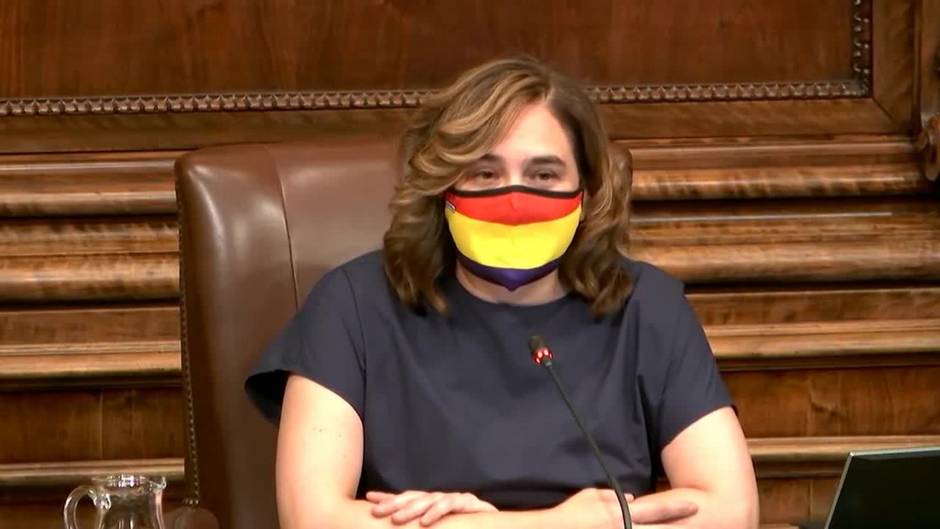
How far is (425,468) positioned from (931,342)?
1.09 m

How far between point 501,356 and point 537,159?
253 mm

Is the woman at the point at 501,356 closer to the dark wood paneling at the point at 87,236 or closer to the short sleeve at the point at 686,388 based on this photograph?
the short sleeve at the point at 686,388

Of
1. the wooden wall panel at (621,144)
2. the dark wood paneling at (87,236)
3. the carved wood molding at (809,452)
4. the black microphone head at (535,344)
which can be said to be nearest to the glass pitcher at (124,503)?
the black microphone head at (535,344)

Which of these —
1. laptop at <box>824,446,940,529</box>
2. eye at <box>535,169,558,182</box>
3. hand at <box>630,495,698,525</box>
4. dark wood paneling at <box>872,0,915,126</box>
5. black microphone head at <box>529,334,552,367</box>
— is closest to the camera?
laptop at <box>824,446,940,529</box>

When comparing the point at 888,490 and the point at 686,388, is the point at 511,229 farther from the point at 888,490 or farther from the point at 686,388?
the point at 888,490

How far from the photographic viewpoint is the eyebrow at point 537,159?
78.2 inches

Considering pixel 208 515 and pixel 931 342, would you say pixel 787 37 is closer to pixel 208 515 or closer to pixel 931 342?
pixel 931 342

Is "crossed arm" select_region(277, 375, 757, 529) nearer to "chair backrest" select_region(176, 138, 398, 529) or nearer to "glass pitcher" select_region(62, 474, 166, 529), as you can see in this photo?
"chair backrest" select_region(176, 138, 398, 529)

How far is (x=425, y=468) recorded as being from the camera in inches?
78.5

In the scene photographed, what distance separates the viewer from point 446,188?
2.01m

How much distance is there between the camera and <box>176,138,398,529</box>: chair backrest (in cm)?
214

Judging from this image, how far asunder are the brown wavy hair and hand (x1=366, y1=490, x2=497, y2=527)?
268 mm

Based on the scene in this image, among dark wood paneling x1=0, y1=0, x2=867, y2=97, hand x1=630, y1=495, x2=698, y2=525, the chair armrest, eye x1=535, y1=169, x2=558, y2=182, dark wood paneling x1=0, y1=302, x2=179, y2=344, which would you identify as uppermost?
dark wood paneling x1=0, y1=0, x2=867, y2=97

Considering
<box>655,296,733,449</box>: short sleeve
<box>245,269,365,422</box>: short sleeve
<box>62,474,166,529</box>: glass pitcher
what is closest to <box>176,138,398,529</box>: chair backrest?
<box>245,269,365,422</box>: short sleeve
